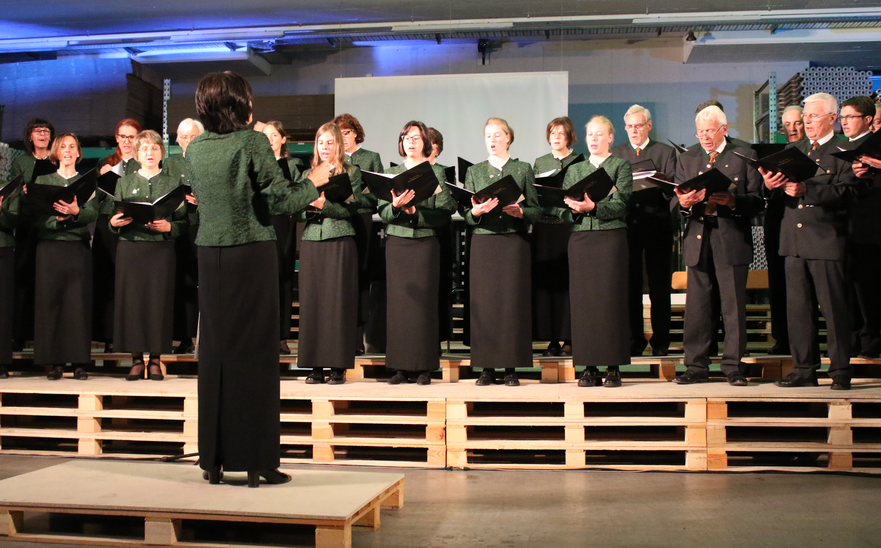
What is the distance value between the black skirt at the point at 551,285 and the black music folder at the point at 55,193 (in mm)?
2899

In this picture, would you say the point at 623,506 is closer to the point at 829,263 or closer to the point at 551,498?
the point at 551,498

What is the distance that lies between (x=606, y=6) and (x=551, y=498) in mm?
7038

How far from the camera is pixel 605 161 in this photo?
14.6 ft

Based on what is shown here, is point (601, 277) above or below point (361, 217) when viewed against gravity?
below

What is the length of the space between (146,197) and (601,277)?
2924mm

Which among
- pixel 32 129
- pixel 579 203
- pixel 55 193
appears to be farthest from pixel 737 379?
pixel 32 129

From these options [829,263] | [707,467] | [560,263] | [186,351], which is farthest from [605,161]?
[186,351]

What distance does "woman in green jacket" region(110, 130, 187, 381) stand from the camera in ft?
15.7

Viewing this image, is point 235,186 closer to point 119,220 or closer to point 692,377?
point 119,220

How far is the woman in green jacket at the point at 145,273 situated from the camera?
4777mm

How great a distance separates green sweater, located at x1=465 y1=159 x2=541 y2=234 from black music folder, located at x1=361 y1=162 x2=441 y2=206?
1.39ft

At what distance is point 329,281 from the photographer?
4617 mm

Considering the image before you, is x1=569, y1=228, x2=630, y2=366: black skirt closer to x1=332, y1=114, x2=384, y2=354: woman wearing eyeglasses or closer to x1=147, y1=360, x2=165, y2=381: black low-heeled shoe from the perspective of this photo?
x1=332, y1=114, x2=384, y2=354: woman wearing eyeglasses

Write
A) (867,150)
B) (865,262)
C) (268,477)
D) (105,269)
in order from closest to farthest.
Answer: (268,477)
(867,150)
(865,262)
(105,269)
